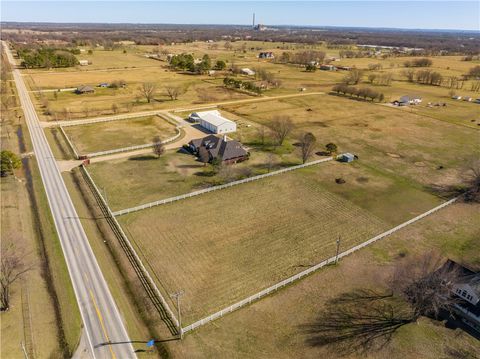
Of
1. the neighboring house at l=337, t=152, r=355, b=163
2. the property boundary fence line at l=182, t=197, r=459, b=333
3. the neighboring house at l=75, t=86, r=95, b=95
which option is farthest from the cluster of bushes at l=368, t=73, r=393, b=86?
the neighboring house at l=75, t=86, r=95, b=95

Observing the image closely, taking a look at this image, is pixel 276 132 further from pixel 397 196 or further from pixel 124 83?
pixel 124 83

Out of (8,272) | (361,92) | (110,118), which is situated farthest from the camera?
(361,92)

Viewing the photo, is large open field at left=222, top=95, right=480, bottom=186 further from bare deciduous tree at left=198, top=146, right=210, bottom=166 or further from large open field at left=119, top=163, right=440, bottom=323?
bare deciduous tree at left=198, top=146, right=210, bottom=166

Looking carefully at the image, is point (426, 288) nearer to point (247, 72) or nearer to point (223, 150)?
point (223, 150)

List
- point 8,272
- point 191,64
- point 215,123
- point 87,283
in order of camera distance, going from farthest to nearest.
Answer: point 191,64
point 215,123
point 87,283
point 8,272

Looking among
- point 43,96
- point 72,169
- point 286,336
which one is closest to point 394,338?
point 286,336

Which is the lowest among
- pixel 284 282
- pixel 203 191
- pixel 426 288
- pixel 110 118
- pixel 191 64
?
pixel 284 282

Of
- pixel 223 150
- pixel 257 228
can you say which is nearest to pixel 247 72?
pixel 223 150
